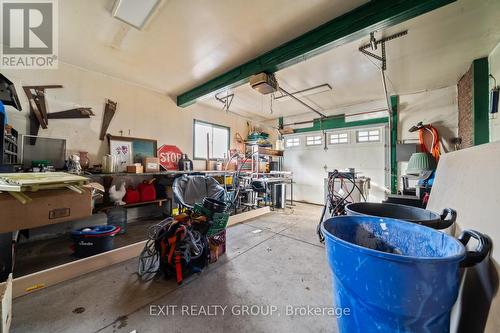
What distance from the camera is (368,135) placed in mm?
4980

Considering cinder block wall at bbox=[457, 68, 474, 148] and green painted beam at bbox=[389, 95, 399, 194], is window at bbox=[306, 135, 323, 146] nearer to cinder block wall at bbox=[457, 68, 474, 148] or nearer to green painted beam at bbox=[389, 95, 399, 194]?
green painted beam at bbox=[389, 95, 399, 194]

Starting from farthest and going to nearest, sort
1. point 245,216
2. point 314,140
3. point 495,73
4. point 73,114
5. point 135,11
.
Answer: point 314,140 < point 245,216 < point 73,114 < point 495,73 < point 135,11

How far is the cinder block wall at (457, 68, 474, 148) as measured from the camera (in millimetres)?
3091

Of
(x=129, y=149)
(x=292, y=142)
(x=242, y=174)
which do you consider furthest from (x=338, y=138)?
(x=129, y=149)

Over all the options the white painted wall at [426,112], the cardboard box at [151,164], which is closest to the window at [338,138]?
the white painted wall at [426,112]

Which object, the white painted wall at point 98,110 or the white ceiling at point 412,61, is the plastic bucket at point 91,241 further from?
the white ceiling at point 412,61

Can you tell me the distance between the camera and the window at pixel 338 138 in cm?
536

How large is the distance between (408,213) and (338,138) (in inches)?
179

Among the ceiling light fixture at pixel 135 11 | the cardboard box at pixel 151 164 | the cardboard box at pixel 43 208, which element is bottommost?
the cardboard box at pixel 43 208

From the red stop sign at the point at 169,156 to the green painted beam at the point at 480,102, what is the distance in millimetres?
5602

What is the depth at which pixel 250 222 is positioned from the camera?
3.71 m

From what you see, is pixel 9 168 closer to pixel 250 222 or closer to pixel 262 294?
pixel 262 294

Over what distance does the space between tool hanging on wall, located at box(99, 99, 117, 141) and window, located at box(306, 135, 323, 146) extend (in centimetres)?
527

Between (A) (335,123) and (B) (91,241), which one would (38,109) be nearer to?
(B) (91,241)
